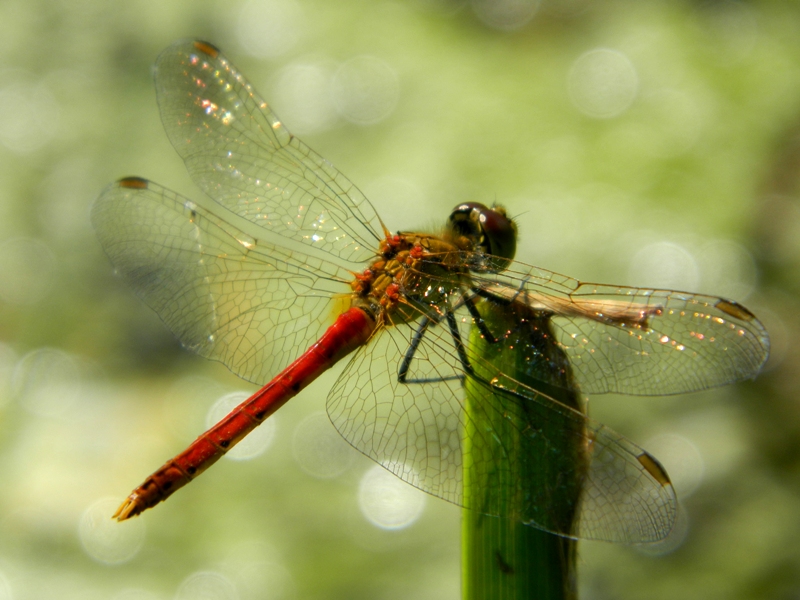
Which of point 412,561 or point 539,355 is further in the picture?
point 412,561

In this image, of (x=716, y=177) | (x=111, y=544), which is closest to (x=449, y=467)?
(x=111, y=544)

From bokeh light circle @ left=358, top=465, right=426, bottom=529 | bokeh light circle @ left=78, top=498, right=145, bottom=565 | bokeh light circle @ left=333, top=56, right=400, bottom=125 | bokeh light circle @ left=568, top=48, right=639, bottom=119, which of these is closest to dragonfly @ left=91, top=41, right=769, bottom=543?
bokeh light circle @ left=358, top=465, right=426, bottom=529

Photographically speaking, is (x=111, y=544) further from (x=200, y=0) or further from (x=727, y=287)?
(x=200, y=0)

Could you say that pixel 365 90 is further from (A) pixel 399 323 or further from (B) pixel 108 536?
(B) pixel 108 536

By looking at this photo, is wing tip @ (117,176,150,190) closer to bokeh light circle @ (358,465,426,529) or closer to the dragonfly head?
the dragonfly head

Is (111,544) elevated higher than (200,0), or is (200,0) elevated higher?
(200,0)

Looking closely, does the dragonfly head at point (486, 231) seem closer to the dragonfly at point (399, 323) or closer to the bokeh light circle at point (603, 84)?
the dragonfly at point (399, 323)

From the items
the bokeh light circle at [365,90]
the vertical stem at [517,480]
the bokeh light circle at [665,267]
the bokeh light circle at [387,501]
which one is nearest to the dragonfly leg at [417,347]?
the vertical stem at [517,480]
